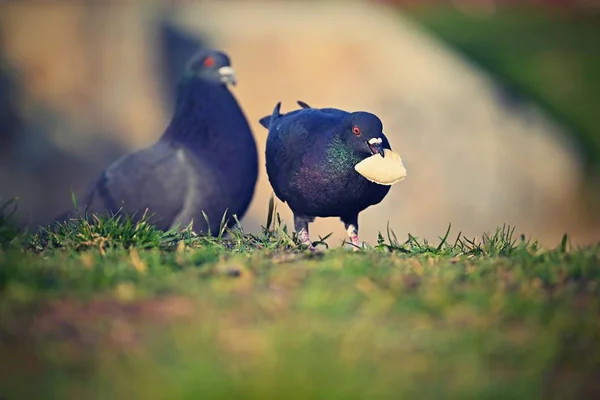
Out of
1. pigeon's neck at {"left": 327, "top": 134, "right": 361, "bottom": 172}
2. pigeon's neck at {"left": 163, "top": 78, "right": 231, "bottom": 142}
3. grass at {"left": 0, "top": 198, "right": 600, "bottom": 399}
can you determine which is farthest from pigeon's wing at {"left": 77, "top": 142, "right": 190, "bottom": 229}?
grass at {"left": 0, "top": 198, "right": 600, "bottom": 399}

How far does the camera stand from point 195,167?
24.0ft

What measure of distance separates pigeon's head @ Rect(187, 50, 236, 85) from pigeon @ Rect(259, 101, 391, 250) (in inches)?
61.9

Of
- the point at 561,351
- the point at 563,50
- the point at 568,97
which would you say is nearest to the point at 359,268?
the point at 561,351

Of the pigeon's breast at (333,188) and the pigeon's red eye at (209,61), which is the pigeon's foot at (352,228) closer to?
the pigeon's breast at (333,188)

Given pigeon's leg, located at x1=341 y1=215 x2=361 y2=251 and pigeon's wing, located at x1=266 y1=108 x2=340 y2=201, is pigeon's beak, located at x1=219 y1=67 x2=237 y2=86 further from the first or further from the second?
pigeon's leg, located at x1=341 y1=215 x2=361 y2=251

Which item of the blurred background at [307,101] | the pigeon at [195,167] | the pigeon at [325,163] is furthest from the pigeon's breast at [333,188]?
the blurred background at [307,101]

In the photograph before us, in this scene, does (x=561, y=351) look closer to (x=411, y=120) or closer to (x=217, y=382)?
(x=217, y=382)

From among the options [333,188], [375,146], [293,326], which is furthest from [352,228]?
[293,326]

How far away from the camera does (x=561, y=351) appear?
11.5 ft

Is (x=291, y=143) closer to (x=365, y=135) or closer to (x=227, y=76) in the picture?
(x=365, y=135)

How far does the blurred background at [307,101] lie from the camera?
14.0 m

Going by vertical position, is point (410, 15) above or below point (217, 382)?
above

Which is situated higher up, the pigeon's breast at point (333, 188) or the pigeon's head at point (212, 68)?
the pigeon's head at point (212, 68)

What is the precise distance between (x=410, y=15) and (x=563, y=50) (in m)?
3.62
